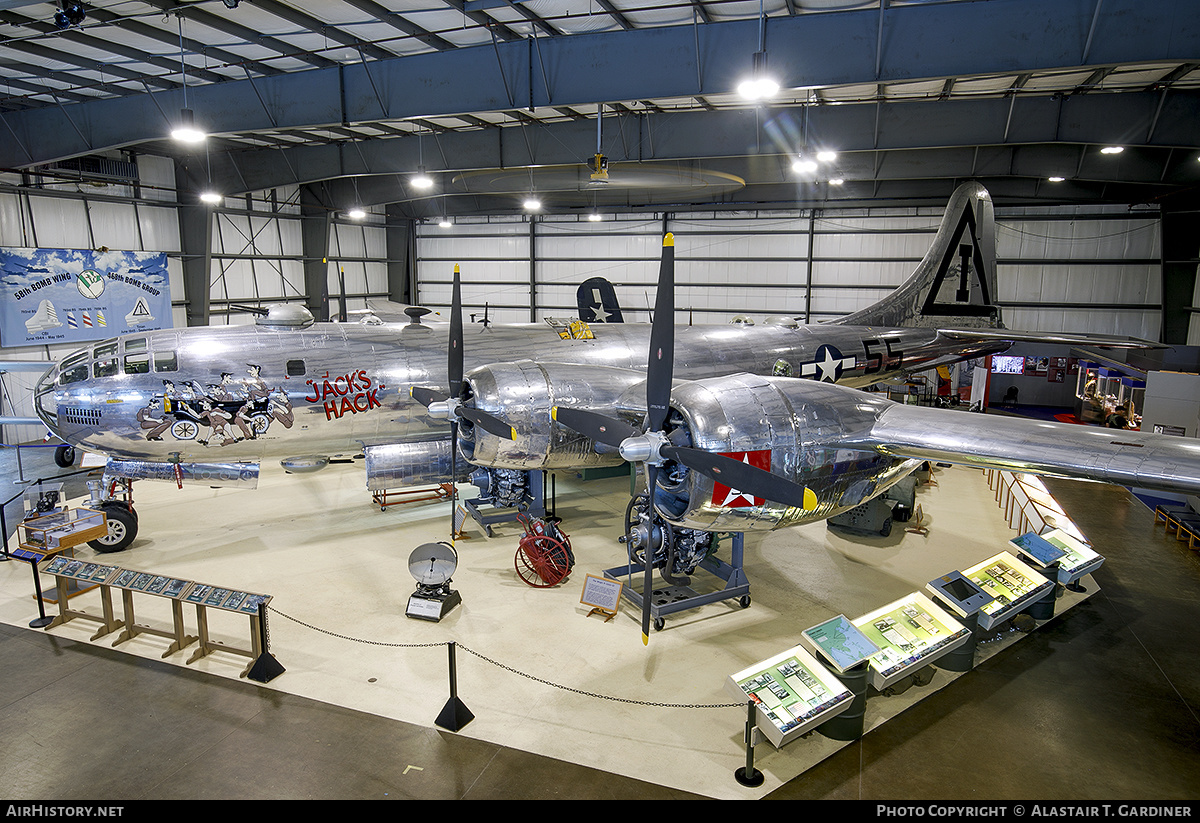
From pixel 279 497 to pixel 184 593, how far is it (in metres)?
8.16

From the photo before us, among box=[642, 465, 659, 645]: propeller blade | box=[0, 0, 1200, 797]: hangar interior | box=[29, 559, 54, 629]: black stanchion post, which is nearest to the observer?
box=[642, 465, 659, 645]: propeller blade

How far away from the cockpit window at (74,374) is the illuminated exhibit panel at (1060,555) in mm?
17872

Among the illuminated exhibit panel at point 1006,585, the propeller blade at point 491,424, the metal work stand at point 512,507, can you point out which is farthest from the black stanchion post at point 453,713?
the illuminated exhibit panel at point 1006,585

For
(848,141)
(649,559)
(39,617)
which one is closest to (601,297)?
(848,141)

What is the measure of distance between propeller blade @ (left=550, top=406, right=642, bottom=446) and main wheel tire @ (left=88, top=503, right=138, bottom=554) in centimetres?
999

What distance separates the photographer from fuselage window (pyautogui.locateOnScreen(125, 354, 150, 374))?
13375mm

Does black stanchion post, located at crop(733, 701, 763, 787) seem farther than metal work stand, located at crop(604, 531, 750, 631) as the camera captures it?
No

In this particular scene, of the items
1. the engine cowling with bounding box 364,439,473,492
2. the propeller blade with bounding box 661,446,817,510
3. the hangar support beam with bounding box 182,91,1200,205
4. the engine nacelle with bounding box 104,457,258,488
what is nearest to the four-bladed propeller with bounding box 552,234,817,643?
the propeller blade with bounding box 661,446,817,510

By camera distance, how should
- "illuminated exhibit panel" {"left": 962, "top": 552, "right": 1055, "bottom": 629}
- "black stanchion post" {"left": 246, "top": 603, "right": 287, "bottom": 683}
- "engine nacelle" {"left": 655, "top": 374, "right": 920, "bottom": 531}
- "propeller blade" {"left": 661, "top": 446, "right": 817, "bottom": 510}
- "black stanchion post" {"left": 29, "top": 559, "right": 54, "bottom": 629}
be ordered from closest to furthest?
"propeller blade" {"left": 661, "top": 446, "right": 817, "bottom": 510} → "engine nacelle" {"left": 655, "top": 374, "right": 920, "bottom": 531} → "black stanchion post" {"left": 246, "top": 603, "right": 287, "bottom": 683} → "illuminated exhibit panel" {"left": 962, "top": 552, "right": 1055, "bottom": 629} → "black stanchion post" {"left": 29, "top": 559, "right": 54, "bottom": 629}

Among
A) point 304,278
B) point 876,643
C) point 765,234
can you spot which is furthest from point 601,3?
point 304,278

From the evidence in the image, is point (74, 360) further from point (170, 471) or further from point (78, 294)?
point (78, 294)

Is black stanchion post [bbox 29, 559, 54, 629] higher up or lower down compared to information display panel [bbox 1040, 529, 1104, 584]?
lower down

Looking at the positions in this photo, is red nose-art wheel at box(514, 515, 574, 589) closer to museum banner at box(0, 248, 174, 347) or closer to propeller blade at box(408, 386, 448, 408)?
propeller blade at box(408, 386, 448, 408)

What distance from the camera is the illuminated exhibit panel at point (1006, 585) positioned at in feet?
34.4
